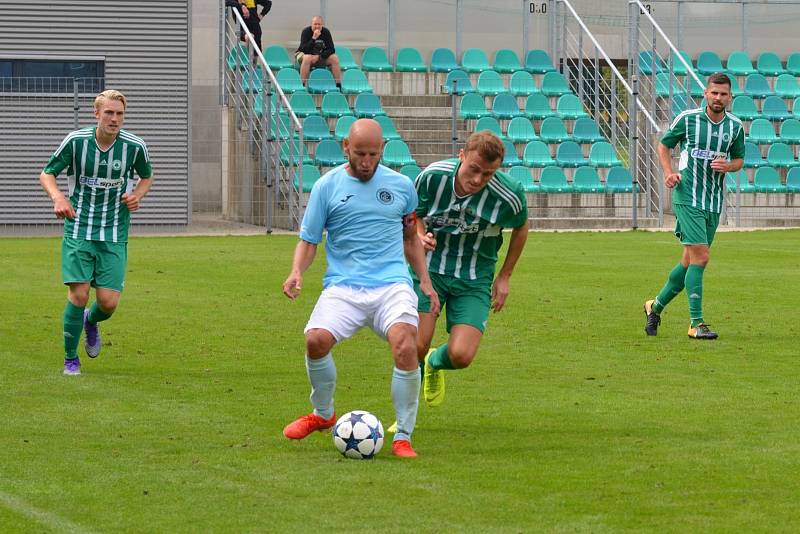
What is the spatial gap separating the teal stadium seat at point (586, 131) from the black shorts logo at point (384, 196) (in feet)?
70.5

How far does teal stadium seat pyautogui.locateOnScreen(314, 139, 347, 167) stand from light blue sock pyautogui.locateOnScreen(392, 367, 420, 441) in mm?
19112

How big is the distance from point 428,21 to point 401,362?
24.9 meters

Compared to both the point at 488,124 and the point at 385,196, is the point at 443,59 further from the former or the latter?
the point at 385,196

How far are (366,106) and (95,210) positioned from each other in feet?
59.3

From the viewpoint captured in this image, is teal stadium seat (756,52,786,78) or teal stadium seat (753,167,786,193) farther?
teal stadium seat (756,52,786,78)

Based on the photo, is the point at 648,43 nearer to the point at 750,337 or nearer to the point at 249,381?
the point at 750,337

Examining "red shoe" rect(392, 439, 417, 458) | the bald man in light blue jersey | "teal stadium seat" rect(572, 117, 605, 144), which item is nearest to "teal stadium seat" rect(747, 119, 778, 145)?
"teal stadium seat" rect(572, 117, 605, 144)

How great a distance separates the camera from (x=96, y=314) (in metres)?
10.4

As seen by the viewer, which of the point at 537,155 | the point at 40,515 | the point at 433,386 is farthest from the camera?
the point at 537,155

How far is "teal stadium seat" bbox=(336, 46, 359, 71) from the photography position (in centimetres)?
2941

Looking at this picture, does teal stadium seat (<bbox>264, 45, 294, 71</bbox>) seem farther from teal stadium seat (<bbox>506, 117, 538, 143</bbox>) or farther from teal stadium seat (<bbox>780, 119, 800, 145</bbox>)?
teal stadium seat (<bbox>780, 119, 800, 145</bbox>)

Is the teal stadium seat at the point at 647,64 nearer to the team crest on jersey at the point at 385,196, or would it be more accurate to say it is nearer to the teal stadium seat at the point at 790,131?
the teal stadium seat at the point at 790,131

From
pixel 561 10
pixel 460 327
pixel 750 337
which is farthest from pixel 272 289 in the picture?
pixel 561 10

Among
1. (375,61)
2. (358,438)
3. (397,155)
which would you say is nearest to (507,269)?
(358,438)
